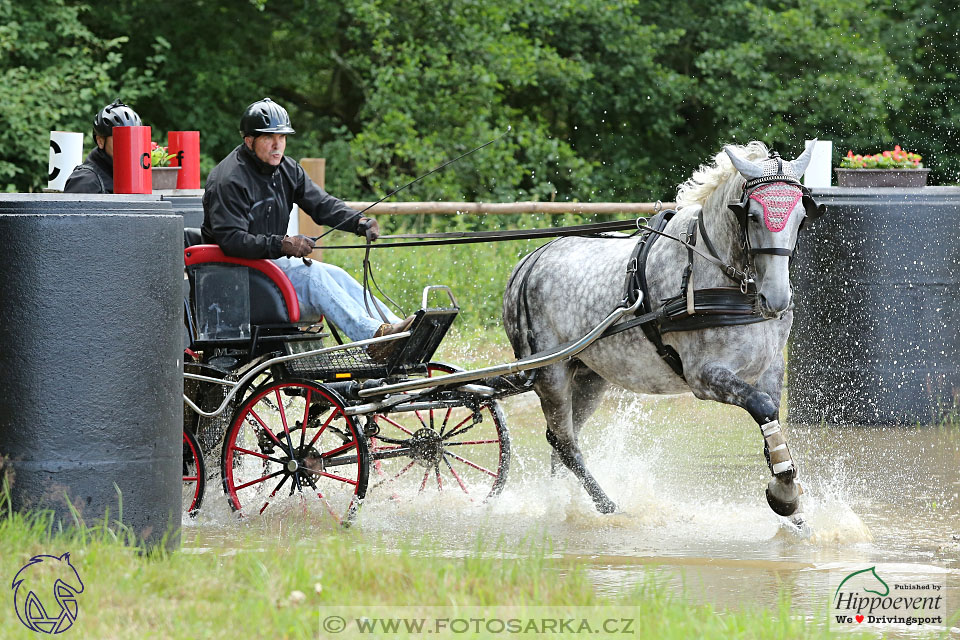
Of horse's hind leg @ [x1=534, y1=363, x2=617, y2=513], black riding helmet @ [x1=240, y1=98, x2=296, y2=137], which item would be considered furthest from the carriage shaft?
black riding helmet @ [x1=240, y1=98, x2=296, y2=137]

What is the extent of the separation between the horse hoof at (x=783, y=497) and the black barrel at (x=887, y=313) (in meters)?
3.52

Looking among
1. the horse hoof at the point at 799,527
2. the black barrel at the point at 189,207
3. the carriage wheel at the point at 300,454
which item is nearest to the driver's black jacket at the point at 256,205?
the carriage wheel at the point at 300,454

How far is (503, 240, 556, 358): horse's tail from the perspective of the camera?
718 cm

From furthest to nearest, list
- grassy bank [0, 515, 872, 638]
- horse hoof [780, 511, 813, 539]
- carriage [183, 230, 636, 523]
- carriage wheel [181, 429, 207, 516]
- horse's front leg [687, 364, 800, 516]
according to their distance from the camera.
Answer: carriage wheel [181, 429, 207, 516] < carriage [183, 230, 636, 523] < horse hoof [780, 511, 813, 539] < horse's front leg [687, 364, 800, 516] < grassy bank [0, 515, 872, 638]

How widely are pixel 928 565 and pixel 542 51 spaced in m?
13.6

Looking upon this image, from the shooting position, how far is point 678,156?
20.4 m

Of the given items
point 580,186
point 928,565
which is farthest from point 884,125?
point 928,565

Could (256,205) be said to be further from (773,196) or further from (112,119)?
(773,196)

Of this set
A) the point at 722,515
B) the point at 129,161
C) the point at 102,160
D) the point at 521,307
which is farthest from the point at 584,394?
the point at 102,160

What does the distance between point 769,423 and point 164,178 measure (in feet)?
18.9

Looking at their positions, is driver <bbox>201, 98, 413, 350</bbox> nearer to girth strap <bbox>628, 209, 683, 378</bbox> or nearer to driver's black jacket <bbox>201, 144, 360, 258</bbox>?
driver's black jacket <bbox>201, 144, 360, 258</bbox>

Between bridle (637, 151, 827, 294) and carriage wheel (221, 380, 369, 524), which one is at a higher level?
bridle (637, 151, 827, 294)

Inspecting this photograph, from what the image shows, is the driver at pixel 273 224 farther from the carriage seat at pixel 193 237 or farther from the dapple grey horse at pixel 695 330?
the dapple grey horse at pixel 695 330

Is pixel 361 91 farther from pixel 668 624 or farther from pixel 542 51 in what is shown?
pixel 668 624
